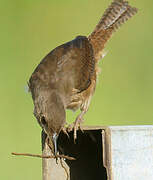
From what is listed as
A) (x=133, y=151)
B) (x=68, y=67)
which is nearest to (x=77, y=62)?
(x=68, y=67)

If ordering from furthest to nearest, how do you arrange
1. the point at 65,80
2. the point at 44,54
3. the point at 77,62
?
the point at 44,54 → the point at 77,62 → the point at 65,80

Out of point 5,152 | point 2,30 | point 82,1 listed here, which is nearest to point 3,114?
point 5,152

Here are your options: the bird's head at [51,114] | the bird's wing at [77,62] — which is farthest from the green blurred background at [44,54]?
the bird's head at [51,114]

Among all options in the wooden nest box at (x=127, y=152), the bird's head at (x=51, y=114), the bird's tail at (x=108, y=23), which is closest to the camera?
the wooden nest box at (x=127, y=152)

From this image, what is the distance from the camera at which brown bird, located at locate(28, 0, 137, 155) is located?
3970mm

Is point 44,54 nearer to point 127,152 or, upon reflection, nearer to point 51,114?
point 51,114

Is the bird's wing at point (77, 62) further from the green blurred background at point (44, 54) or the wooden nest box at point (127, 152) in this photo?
the wooden nest box at point (127, 152)

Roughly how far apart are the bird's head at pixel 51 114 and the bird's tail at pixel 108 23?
1.25 metres

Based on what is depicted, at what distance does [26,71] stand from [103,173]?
7.95ft

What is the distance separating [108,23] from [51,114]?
6.62 ft

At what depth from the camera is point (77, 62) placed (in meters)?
4.80

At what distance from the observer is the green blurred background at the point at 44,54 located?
18.2 feet

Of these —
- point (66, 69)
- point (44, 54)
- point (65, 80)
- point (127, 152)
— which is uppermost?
point (44, 54)

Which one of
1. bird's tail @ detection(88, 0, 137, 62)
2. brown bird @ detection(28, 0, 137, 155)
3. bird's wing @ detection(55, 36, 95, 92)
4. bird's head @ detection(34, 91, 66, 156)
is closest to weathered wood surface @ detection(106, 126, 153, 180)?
bird's head @ detection(34, 91, 66, 156)
